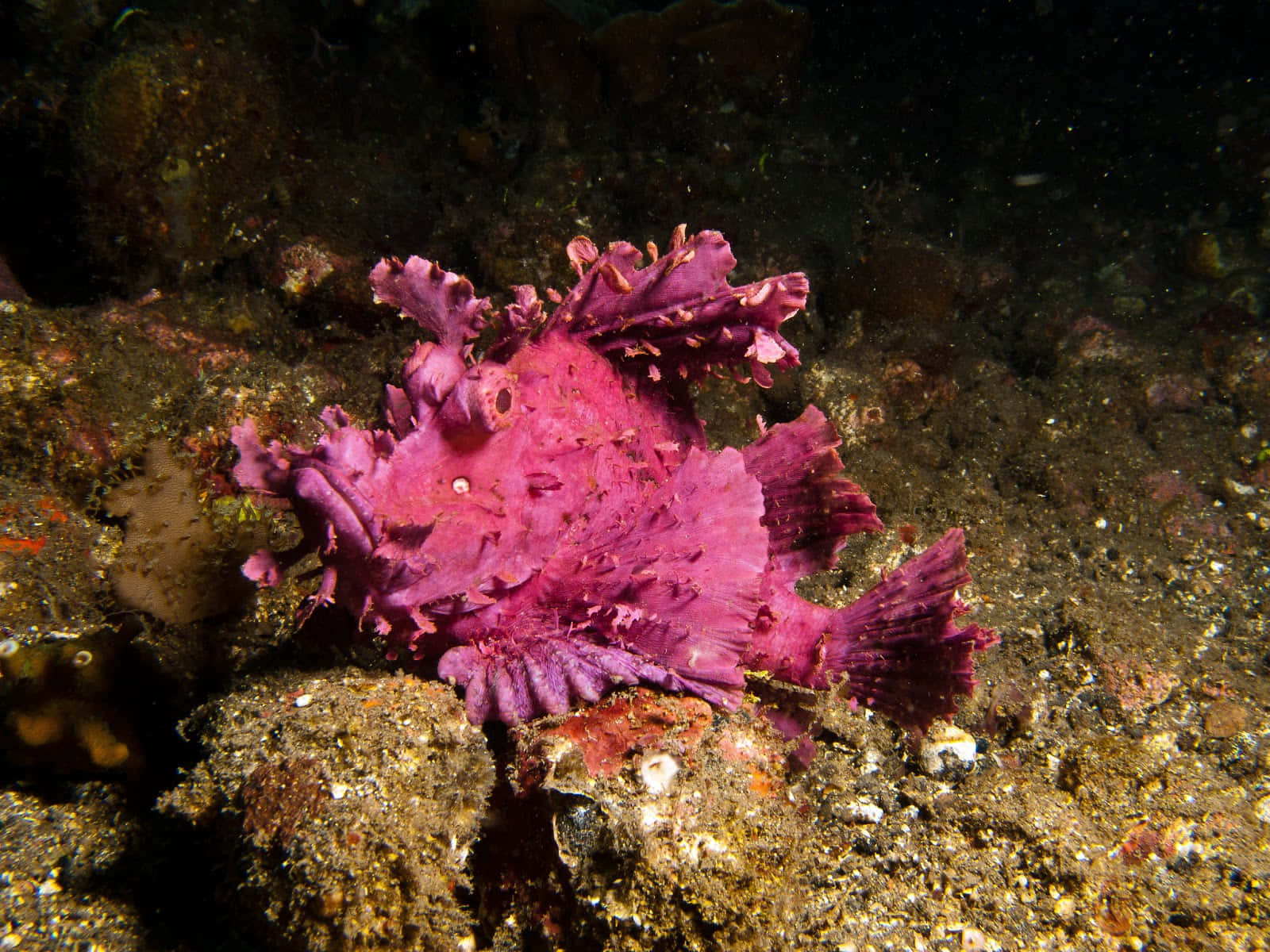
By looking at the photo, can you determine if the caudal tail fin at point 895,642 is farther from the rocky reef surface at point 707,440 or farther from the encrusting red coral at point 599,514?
the rocky reef surface at point 707,440

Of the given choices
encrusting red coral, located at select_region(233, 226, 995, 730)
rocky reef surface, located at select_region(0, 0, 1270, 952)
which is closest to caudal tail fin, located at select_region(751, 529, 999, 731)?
encrusting red coral, located at select_region(233, 226, 995, 730)

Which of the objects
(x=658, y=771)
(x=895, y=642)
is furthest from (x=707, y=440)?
(x=658, y=771)

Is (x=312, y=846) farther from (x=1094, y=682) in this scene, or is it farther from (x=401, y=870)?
(x=1094, y=682)

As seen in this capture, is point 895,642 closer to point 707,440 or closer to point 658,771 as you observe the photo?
point 658,771

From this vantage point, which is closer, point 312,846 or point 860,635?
point 312,846

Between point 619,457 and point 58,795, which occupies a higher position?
point 619,457

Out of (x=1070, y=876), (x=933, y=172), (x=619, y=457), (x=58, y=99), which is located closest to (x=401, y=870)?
(x=619, y=457)

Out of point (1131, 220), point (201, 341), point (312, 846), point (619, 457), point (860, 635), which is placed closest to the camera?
point (312, 846)

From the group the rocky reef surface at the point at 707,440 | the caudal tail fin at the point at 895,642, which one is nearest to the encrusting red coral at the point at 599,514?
the caudal tail fin at the point at 895,642
